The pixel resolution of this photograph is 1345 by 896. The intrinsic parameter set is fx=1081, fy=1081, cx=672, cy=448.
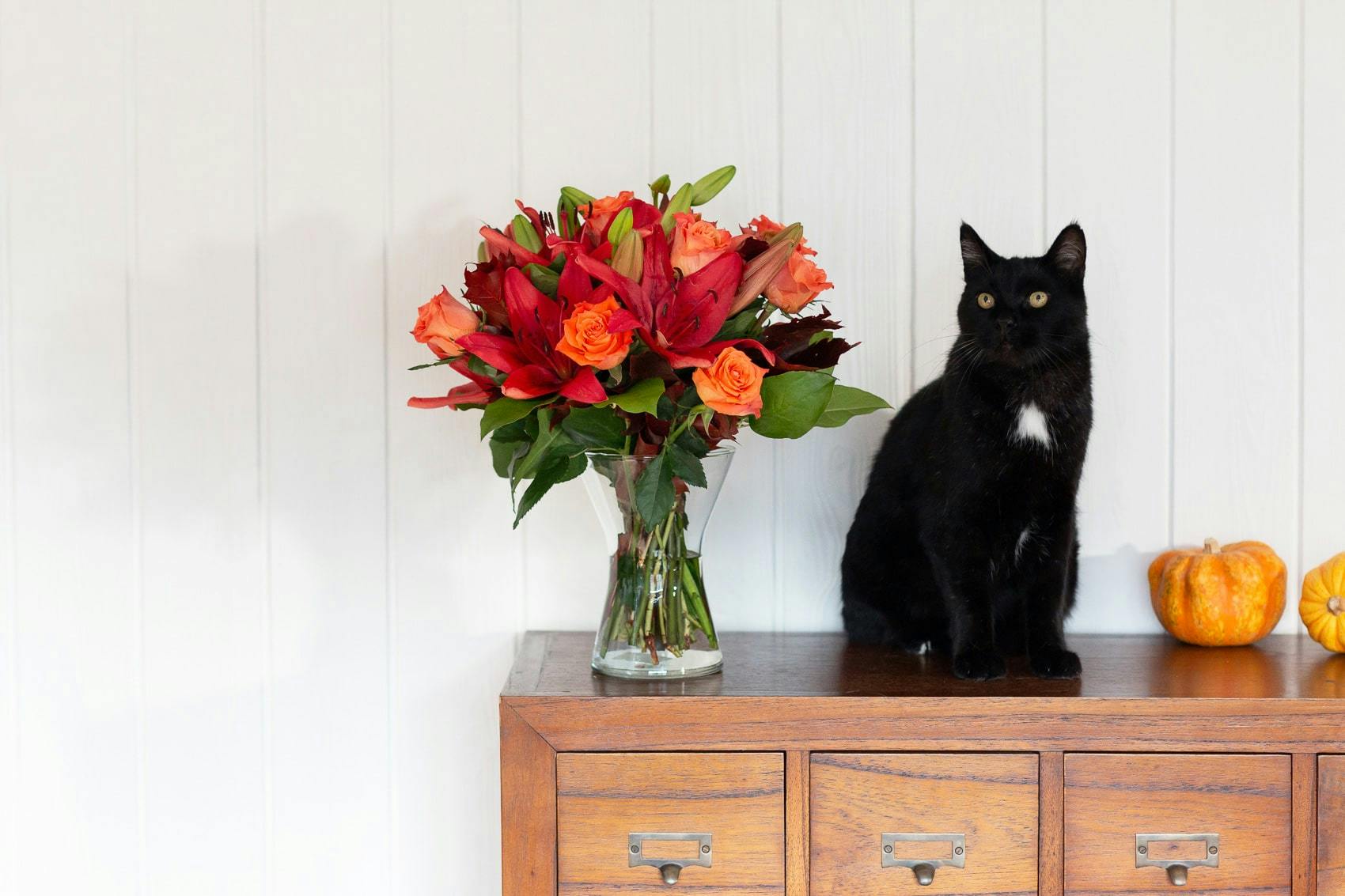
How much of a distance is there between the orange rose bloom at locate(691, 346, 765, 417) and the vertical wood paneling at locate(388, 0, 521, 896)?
1.57 ft

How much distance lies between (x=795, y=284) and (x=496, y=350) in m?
0.27

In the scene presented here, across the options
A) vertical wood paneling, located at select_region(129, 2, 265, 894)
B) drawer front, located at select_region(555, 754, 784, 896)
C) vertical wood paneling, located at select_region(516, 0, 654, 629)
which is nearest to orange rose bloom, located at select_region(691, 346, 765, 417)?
drawer front, located at select_region(555, 754, 784, 896)

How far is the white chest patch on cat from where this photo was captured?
1031 millimetres

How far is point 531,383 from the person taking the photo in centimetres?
90

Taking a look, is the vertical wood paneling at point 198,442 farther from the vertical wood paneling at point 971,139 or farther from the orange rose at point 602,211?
the vertical wood paneling at point 971,139

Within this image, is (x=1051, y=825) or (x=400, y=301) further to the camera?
(x=400, y=301)

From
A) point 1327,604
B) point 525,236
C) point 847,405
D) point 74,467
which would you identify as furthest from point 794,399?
point 74,467

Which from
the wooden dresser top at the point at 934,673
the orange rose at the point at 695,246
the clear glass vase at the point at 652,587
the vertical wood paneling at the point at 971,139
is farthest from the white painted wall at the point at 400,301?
the orange rose at the point at 695,246

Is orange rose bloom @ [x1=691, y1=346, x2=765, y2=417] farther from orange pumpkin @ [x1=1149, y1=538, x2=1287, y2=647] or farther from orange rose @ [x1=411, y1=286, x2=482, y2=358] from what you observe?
orange pumpkin @ [x1=1149, y1=538, x2=1287, y2=647]

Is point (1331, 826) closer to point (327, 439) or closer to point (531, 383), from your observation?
point (531, 383)

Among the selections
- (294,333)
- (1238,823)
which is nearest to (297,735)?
(294,333)

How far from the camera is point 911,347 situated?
4.19 ft

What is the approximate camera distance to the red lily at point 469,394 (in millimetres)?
948

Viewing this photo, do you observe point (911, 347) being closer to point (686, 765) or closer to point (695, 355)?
point (695, 355)
